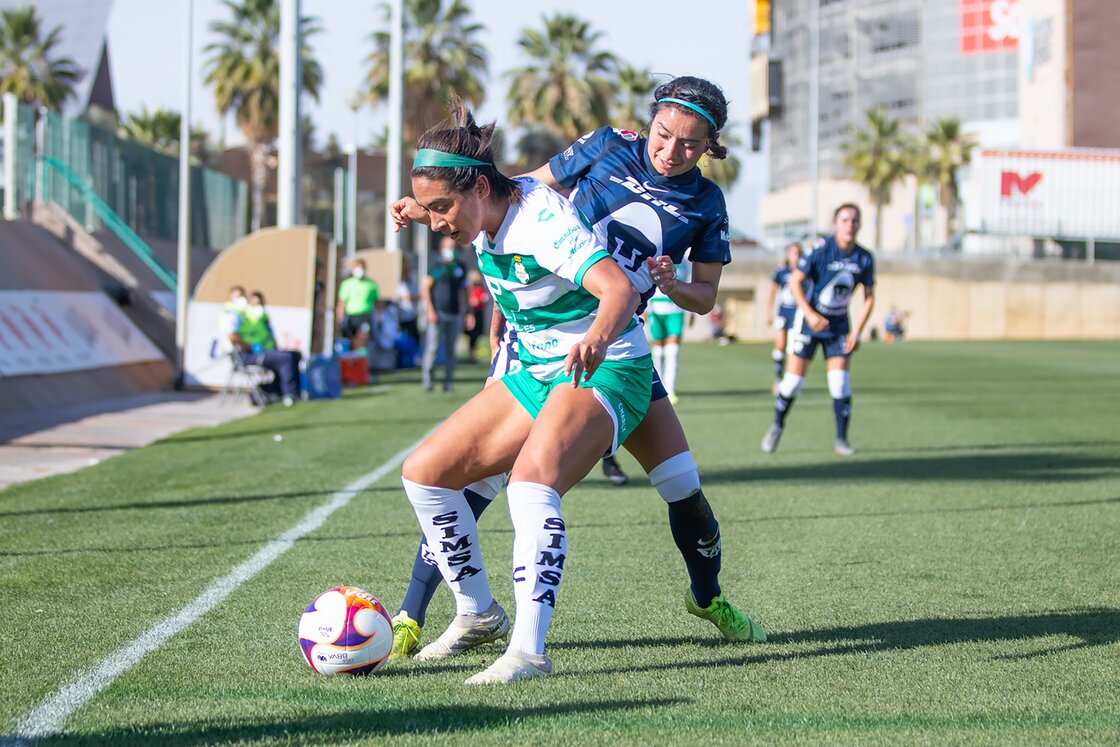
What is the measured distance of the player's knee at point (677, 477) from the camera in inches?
195

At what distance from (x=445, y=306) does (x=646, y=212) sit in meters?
13.9

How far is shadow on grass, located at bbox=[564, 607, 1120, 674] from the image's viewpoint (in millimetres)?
4863

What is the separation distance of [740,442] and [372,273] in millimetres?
19613

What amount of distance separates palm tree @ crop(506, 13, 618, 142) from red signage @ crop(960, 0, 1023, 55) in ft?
115

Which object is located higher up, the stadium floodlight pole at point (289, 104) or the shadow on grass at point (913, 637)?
the stadium floodlight pole at point (289, 104)

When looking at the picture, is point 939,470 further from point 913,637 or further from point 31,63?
point 31,63

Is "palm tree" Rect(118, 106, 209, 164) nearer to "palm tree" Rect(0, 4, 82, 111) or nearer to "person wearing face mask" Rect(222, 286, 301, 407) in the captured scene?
"palm tree" Rect(0, 4, 82, 111)

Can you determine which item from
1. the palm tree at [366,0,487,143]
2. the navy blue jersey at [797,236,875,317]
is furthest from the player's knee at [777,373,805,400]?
the palm tree at [366,0,487,143]

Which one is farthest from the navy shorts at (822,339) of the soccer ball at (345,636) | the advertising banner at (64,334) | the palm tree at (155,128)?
the palm tree at (155,128)

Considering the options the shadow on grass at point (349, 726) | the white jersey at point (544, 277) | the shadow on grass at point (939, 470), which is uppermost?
the white jersey at point (544, 277)

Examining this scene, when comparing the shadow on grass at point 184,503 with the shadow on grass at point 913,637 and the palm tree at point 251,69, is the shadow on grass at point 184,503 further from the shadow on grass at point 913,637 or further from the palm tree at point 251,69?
the palm tree at point 251,69

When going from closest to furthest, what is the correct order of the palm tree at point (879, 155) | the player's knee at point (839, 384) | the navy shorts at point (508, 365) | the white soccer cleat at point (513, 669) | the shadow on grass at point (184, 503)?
the white soccer cleat at point (513, 669) < the navy shorts at point (508, 365) < the shadow on grass at point (184, 503) < the player's knee at point (839, 384) < the palm tree at point (879, 155)

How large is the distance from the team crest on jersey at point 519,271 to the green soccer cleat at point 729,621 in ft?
4.77

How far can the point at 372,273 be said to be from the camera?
103 feet
